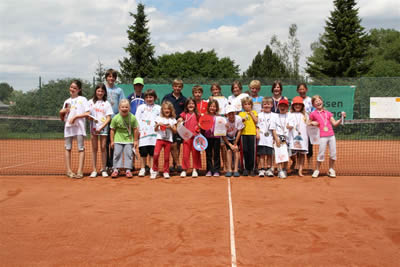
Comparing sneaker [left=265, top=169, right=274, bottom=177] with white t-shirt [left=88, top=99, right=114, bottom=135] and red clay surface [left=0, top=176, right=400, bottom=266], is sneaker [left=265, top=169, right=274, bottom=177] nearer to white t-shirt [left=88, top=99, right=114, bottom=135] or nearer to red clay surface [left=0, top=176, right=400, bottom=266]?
red clay surface [left=0, top=176, right=400, bottom=266]

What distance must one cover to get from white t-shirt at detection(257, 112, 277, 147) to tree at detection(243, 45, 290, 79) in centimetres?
3381

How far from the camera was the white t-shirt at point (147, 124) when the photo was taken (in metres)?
6.77

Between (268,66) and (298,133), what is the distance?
122 ft

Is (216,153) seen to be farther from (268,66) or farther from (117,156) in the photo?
(268,66)

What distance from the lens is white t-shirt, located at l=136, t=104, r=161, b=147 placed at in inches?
267

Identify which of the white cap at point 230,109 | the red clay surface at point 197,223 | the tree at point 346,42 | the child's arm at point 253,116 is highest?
the tree at point 346,42

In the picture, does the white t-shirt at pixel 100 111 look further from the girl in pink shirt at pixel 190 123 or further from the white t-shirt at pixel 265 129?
the white t-shirt at pixel 265 129

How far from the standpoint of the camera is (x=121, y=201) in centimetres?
500

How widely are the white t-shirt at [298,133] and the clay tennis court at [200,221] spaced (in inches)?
24.0

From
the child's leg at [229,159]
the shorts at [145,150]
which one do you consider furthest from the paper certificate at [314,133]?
the shorts at [145,150]

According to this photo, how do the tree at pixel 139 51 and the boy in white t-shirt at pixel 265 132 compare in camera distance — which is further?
the tree at pixel 139 51

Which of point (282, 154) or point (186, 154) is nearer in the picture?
point (282, 154)

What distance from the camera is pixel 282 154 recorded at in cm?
662

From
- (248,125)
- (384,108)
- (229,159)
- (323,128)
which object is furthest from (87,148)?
(384,108)
